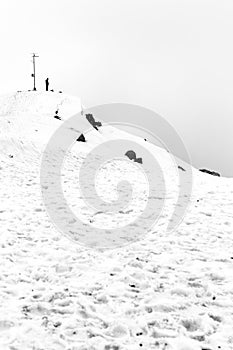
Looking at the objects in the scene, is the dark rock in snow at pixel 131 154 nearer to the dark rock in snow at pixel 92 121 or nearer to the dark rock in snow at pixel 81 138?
the dark rock in snow at pixel 81 138

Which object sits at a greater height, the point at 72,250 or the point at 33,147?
the point at 33,147

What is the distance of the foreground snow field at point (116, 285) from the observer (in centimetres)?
585

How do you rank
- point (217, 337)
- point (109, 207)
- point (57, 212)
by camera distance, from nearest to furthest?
1. point (217, 337)
2. point (57, 212)
3. point (109, 207)

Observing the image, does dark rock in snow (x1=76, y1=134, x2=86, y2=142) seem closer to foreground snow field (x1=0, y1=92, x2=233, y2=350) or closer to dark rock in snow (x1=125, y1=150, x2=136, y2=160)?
dark rock in snow (x1=125, y1=150, x2=136, y2=160)

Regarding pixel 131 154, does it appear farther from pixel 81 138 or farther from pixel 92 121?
pixel 92 121

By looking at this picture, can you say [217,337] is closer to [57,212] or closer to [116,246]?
[116,246]

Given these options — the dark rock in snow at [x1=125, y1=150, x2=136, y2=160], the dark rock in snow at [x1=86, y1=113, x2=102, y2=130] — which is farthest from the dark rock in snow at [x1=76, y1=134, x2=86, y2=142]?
the dark rock in snow at [x1=86, y1=113, x2=102, y2=130]

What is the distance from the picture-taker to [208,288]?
7.43 metres

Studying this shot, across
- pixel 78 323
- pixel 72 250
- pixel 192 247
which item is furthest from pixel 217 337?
pixel 72 250

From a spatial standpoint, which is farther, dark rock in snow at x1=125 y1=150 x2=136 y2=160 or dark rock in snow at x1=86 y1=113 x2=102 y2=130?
dark rock in snow at x1=86 y1=113 x2=102 y2=130

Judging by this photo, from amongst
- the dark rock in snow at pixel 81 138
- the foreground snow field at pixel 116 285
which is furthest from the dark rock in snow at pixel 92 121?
the foreground snow field at pixel 116 285

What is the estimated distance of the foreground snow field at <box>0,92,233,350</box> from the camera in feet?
19.2

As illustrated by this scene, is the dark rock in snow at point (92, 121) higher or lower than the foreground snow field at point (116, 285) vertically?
higher

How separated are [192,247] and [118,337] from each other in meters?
4.32
